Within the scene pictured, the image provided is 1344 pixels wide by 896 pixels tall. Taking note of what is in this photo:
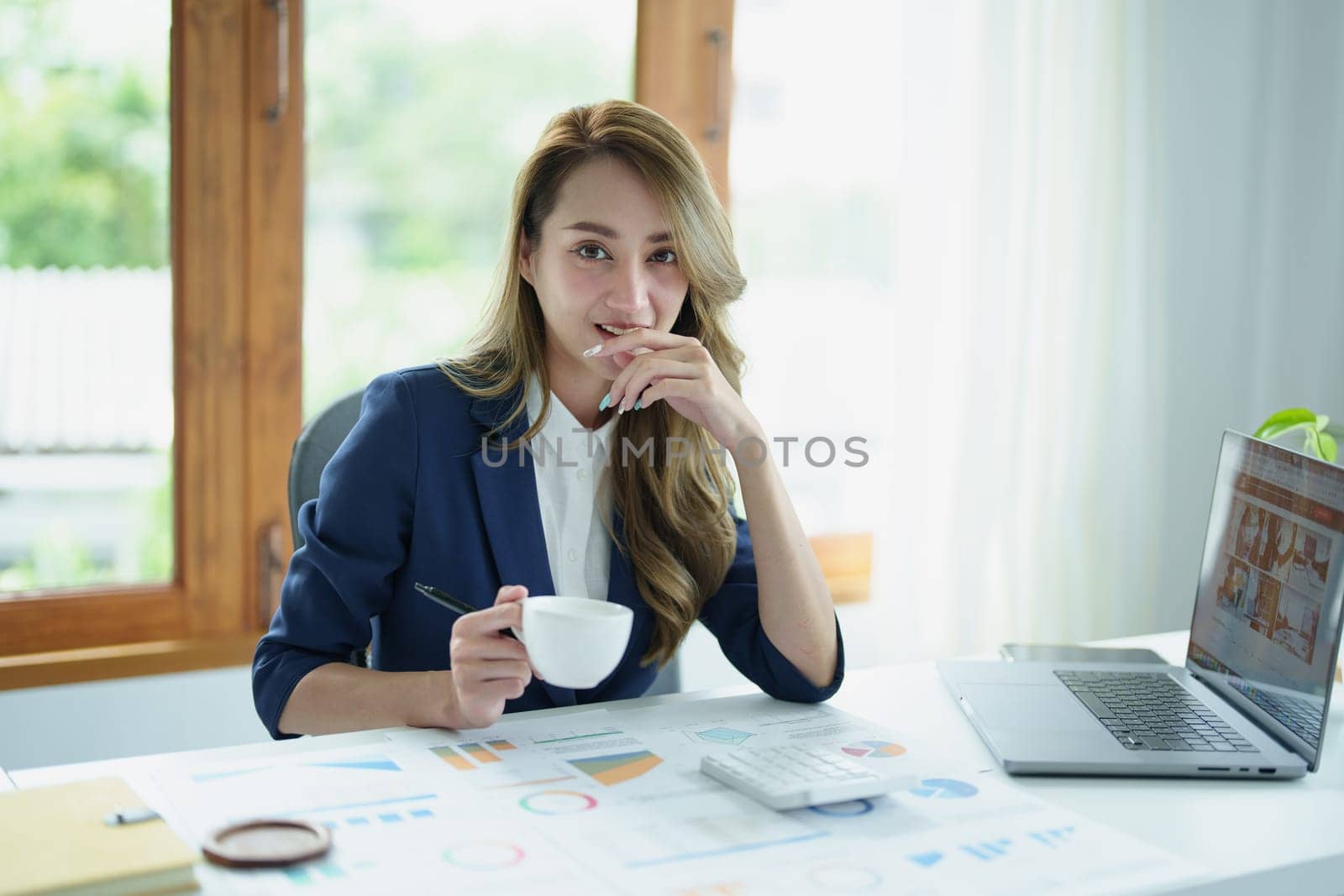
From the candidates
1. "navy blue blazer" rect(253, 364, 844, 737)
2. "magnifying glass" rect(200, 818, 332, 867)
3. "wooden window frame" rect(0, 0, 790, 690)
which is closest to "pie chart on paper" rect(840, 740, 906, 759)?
"navy blue blazer" rect(253, 364, 844, 737)

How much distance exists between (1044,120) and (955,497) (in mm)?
875

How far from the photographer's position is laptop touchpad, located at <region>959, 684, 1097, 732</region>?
1.31 metres

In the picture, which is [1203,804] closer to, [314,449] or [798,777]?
[798,777]

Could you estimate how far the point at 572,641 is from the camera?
107 centimetres

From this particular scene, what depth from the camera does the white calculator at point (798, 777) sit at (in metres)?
→ 1.04

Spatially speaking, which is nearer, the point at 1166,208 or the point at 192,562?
the point at 192,562

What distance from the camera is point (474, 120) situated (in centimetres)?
260

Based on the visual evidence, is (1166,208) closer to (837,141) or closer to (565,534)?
(837,141)

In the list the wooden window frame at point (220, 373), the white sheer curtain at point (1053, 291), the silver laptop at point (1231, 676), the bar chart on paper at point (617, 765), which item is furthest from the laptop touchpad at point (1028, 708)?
the wooden window frame at point (220, 373)

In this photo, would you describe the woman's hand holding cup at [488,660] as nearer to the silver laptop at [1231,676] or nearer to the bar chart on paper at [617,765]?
the bar chart on paper at [617,765]

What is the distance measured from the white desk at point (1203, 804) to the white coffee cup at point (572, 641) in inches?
8.4

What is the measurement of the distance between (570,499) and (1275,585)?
2.68 feet

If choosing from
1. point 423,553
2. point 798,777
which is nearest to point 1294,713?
point 798,777

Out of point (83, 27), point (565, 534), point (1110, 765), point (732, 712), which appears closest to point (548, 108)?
point (83, 27)
